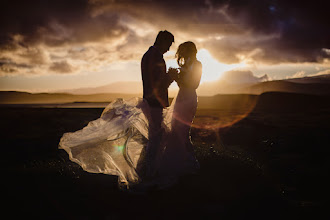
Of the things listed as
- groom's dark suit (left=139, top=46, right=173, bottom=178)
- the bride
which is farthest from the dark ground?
groom's dark suit (left=139, top=46, right=173, bottom=178)

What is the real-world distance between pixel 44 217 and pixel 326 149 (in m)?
11.5

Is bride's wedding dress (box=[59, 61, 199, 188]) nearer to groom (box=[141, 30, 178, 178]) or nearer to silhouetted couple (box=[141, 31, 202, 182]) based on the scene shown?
silhouetted couple (box=[141, 31, 202, 182])

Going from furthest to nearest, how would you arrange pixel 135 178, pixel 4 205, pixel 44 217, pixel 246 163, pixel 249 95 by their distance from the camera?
pixel 249 95
pixel 246 163
pixel 135 178
pixel 4 205
pixel 44 217

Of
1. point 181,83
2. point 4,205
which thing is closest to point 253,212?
point 181,83

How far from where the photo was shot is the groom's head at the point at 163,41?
497 centimetres

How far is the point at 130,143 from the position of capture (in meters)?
5.69

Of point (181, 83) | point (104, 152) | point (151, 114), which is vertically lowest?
point (104, 152)

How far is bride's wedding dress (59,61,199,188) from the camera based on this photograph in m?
5.42

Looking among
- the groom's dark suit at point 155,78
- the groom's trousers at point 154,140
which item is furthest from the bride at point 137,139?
the groom's dark suit at point 155,78

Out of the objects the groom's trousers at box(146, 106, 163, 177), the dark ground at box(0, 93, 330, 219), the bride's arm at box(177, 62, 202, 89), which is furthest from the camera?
the bride's arm at box(177, 62, 202, 89)

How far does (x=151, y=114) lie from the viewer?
214 inches

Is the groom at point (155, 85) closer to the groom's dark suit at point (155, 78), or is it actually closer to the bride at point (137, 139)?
the groom's dark suit at point (155, 78)

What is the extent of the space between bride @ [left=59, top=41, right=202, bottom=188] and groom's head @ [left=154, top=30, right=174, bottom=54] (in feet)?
2.69

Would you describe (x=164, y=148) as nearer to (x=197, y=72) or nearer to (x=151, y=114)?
(x=151, y=114)
